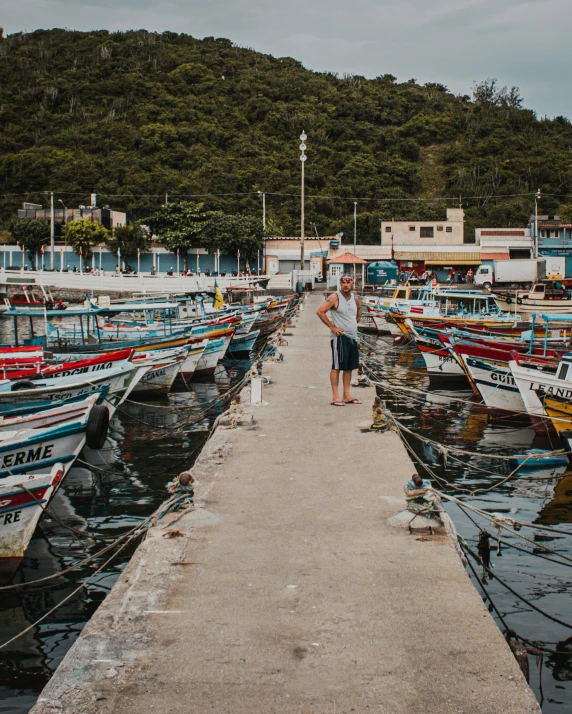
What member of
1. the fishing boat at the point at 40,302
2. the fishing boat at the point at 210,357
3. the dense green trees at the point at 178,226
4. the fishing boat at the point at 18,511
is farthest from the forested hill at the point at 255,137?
the fishing boat at the point at 18,511

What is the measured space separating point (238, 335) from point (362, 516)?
2327 cm

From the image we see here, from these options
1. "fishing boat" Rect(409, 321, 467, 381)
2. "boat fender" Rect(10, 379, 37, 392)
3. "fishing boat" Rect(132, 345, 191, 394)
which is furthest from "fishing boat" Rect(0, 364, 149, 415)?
"fishing boat" Rect(409, 321, 467, 381)

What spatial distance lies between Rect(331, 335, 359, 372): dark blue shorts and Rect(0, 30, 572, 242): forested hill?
A: 63.1 metres

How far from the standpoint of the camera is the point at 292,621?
5.08 metres

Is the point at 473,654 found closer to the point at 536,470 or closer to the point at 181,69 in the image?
the point at 536,470

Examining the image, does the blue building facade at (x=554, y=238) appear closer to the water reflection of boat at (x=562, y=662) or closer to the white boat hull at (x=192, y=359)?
the white boat hull at (x=192, y=359)

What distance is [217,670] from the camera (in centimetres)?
448

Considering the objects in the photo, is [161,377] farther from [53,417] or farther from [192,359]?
[53,417]

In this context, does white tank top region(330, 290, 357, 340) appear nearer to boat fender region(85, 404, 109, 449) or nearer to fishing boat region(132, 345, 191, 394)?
boat fender region(85, 404, 109, 449)

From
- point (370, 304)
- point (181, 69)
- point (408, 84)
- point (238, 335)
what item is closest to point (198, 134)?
point (181, 69)

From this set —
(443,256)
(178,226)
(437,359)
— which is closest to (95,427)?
(437,359)

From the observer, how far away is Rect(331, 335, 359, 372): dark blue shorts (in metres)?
11.5

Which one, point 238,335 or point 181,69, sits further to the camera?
point 181,69

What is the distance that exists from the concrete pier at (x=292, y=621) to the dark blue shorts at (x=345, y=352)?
349 centimetres
